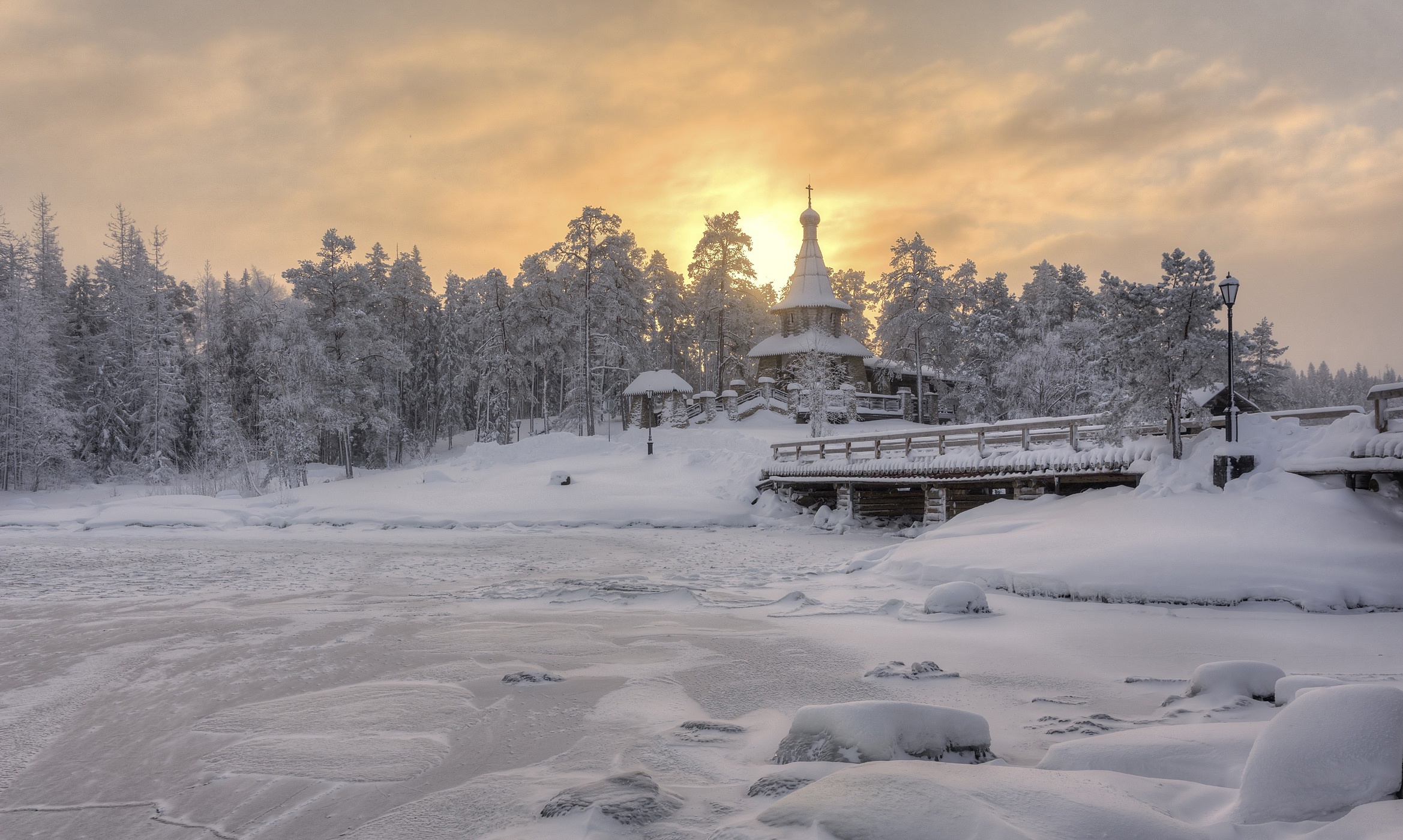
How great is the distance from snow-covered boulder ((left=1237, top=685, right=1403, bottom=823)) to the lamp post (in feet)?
101

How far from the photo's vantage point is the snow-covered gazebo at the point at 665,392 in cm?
4441

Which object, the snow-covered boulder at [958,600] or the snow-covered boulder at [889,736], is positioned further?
the snow-covered boulder at [958,600]

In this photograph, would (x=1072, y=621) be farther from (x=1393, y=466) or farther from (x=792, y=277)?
(x=792, y=277)

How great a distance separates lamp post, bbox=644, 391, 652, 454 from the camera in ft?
113

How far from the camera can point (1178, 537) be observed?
12.1 metres

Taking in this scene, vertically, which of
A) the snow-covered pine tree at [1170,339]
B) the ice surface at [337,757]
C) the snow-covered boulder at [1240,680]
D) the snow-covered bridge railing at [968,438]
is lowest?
the ice surface at [337,757]

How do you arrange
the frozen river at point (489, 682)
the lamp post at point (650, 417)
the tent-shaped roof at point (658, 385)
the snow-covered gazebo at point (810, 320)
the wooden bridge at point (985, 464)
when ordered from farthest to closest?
the snow-covered gazebo at point (810, 320) → the tent-shaped roof at point (658, 385) → the lamp post at point (650, 417) → the wooden bridge at point (985, 464) → the frozen river at point (489, 682)

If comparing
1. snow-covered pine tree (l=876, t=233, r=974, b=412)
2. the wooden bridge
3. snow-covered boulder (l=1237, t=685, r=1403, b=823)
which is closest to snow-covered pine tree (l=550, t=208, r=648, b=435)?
snow-covered pine tree (l=876, t=233, r=974, b=412)

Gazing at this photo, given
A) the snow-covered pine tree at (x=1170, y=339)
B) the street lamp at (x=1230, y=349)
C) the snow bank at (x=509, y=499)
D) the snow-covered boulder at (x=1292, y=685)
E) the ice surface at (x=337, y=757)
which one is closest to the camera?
the ice surface at (x=337, y=757)

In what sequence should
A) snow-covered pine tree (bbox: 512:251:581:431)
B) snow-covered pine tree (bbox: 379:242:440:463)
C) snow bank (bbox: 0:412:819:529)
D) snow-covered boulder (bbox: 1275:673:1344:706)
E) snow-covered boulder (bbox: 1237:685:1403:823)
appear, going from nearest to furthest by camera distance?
snow-covered boulder (bbox: 1237:685:1403:823) < snow-covered boulder (bbox: 1275:673:1344:706) < snow bank (bbox: 0:412:819:529) < snow-covered pine tree (bbox: 512:251:581:431) < snow-covered pine tree (bbox: 379:242:440:463)

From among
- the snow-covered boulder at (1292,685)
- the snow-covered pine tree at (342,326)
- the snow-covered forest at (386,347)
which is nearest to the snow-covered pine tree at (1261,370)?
the snow-covered forest at (386,347)

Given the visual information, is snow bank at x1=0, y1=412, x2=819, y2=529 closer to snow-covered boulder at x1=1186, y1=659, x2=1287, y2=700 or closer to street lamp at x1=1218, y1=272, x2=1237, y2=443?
street lamp at x1=1218, y1=272, x2=1237, y2=443

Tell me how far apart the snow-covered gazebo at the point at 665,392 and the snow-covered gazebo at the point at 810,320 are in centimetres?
652

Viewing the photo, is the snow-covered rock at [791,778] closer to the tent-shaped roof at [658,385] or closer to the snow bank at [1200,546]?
the snow bank at [1200,546]
